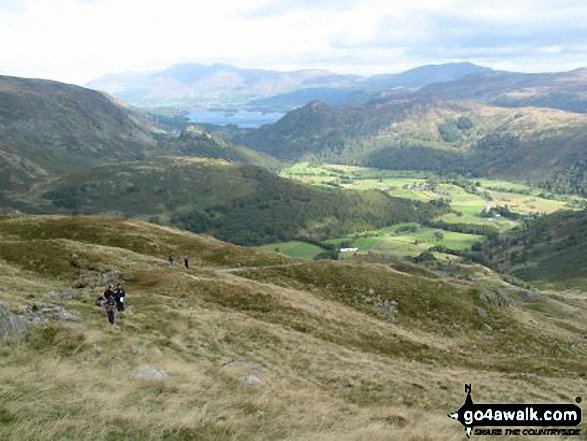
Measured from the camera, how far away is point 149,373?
94.5ft

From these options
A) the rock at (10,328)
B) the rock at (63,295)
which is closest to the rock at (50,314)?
the rock at (10,328)

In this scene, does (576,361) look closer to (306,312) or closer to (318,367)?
(306,312)

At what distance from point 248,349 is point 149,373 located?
12.9m

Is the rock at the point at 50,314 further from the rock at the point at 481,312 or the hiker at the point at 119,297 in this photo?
the rock at the point at 481,312

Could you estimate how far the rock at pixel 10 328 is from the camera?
29578 millimetres

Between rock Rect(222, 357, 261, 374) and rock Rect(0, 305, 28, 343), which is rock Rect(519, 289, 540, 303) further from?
rock Rect(0, 305, 28, 343)

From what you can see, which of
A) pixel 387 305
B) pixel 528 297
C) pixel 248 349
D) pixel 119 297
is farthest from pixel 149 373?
pixel 528 297

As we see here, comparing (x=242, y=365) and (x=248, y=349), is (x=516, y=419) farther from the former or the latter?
(x=248, y=349)

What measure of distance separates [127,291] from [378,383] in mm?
27239

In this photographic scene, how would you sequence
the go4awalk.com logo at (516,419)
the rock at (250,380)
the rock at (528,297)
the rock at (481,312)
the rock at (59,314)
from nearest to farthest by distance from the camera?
the go4awalk.com logo at (516,419)
the rock at (250,380)
the rock at (59,314)
the rock at (481,312)
the rock at (528,297)

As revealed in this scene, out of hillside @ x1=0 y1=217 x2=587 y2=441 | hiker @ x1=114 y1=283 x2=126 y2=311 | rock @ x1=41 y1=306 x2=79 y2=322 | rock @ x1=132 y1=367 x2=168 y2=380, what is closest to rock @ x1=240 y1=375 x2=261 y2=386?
hillside @ x1=0 y1=217 x2=587 y2=441

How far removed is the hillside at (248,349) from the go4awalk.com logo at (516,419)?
0.97 meters

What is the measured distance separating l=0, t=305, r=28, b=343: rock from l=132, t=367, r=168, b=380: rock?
7.13 m

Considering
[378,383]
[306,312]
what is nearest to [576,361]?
[306,312]
